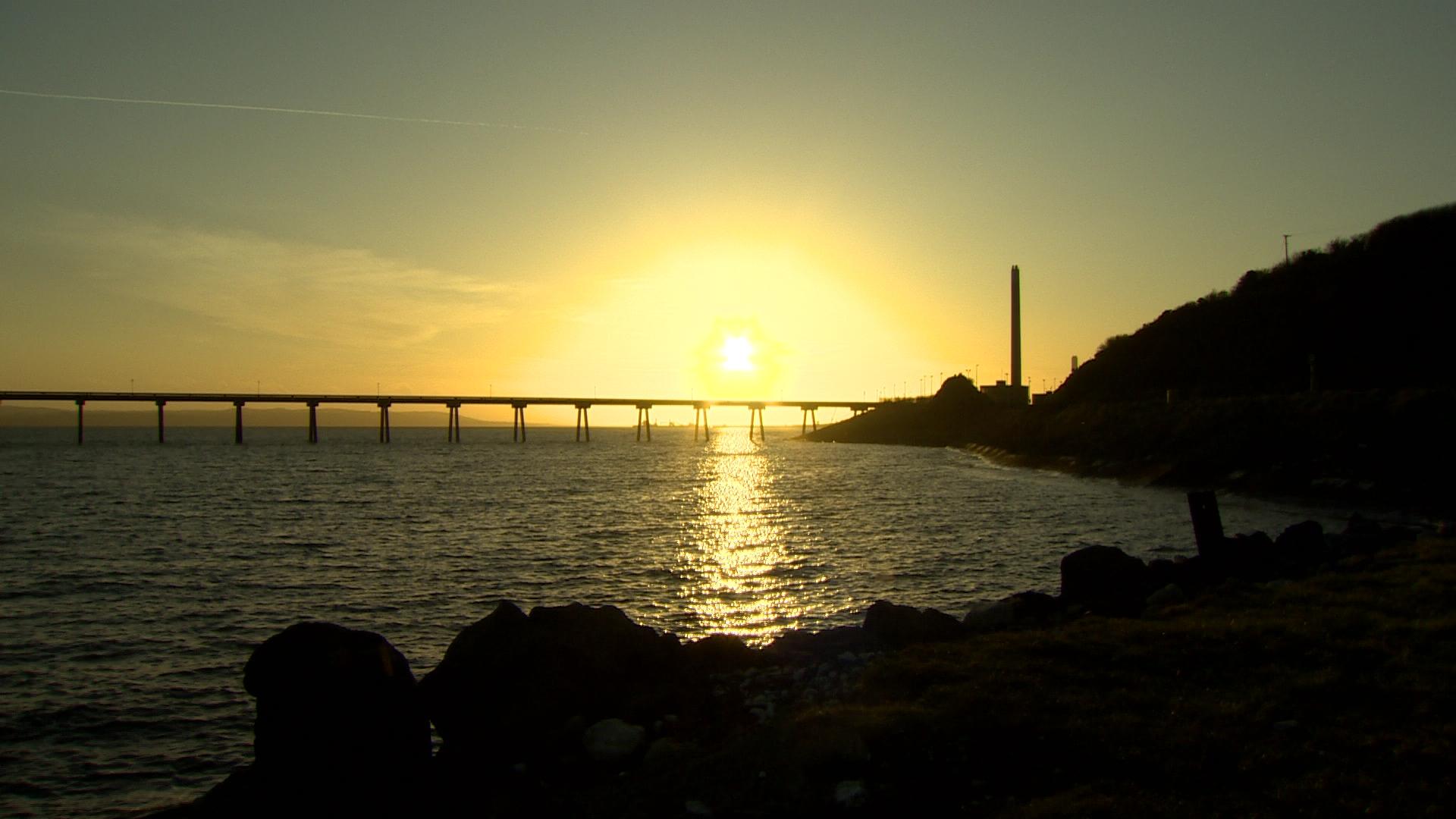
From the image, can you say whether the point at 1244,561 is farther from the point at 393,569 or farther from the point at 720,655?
the point at 393,569

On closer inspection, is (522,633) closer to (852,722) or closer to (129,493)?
(852,722)

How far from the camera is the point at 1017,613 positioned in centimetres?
1788

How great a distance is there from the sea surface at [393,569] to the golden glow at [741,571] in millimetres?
169

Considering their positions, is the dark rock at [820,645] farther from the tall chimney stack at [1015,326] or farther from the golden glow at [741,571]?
the tall chimney stack at [1015,326]

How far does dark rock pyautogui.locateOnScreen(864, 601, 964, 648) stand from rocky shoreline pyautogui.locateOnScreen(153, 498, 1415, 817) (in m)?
0.04

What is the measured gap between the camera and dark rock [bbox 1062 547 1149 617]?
59.8 feet

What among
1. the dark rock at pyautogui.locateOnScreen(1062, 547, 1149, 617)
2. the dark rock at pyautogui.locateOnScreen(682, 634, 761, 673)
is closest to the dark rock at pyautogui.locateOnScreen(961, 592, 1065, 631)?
the dark rock at pyautogui.locateOnScreen(1062, 547, 1149, 617)

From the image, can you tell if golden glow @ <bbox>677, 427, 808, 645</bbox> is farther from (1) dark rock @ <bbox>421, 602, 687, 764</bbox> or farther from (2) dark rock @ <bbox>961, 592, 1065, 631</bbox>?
(1) dark rock @ <bbox>421, 602, 687, 764</bbox>

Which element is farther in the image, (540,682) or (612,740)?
(540,682)

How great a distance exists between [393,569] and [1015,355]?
459 feet

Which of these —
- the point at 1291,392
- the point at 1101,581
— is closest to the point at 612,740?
the point at 1101,581

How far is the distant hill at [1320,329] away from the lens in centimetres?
9231

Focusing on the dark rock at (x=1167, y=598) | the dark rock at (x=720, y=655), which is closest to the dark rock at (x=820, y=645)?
the dark rock at (x=720, y=655)

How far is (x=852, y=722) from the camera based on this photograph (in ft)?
35.2
